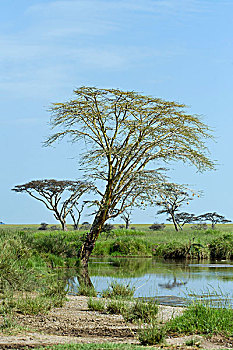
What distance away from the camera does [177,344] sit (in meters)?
7.30

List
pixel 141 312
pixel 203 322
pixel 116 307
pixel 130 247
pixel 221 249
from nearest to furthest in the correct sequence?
pixel 203 322 → pixel 141 312 → pixel 116 307 → pixel 221 249 → pixel 130 247

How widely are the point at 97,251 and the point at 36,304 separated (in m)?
18.5

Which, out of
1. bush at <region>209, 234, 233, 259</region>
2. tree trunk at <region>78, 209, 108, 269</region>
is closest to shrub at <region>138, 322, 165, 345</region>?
tree trunk at <region>78, 209, 108, 269</region>

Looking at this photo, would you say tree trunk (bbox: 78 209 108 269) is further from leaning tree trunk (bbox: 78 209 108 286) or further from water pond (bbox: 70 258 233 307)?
water pond (bbox: 70 258 233 307)

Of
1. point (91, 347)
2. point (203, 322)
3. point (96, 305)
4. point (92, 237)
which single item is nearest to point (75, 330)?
point (91, 347)

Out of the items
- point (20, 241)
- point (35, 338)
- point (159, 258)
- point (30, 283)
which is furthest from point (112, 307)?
point (159, 258)

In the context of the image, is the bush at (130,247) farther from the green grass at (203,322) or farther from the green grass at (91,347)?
the green grass at (91,347)

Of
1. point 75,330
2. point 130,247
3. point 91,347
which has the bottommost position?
point 75,330

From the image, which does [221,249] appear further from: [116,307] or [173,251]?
[116,307]

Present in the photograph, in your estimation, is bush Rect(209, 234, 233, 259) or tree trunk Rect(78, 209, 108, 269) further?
bush Rect(209, 234, 233, 259)

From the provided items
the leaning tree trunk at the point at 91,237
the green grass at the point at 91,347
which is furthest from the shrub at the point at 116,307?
the leaning tree trunk at the point at 91,237

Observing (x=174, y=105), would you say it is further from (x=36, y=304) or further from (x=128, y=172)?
(x=36, y=304)

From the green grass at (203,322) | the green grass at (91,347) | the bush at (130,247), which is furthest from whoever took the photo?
the bush at (130,247)

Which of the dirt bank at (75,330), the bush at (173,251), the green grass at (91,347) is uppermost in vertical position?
the bush at (173,251)
